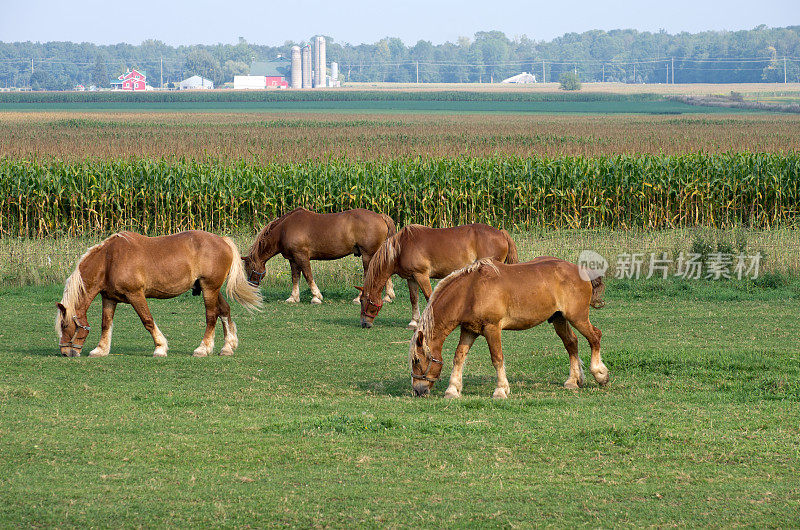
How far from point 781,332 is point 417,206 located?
14964 mm

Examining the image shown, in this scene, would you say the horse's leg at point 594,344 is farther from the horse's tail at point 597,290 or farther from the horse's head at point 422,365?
the horse's head at point 422,365

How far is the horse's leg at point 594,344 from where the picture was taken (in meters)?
10.5

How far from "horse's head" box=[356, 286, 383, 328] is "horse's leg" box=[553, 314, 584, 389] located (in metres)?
5.03

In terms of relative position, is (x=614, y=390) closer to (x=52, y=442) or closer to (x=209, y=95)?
(x=52, y=442)

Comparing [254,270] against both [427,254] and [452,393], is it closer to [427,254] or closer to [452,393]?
[427,254]

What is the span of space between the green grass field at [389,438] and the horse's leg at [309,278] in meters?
3.96

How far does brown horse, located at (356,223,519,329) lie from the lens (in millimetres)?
15211

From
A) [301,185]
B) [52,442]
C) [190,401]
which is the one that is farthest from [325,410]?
[301,185]

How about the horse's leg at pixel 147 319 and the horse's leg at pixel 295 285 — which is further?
the horse's leg at pixel 295 285

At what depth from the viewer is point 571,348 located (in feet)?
35.6

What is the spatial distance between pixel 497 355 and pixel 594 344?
4.17ft

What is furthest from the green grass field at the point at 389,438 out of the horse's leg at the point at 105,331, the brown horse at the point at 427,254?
the brown horse at the point at 427,254

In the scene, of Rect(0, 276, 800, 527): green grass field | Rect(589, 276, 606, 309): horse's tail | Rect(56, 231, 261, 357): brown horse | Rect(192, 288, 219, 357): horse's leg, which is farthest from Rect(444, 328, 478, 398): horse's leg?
Rect(192, 288, 219, 357): horse's leg

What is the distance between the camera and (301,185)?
91.9 feet
